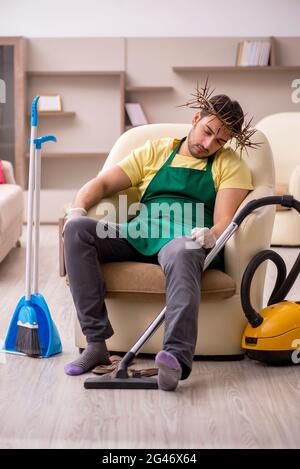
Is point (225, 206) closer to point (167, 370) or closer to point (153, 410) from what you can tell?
point (167, 370)

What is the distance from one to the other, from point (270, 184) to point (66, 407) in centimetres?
121

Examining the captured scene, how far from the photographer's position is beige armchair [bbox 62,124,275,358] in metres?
2.78

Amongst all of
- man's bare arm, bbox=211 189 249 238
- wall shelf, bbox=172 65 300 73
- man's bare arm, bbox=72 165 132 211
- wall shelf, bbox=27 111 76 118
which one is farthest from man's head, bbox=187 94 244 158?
wall shelf, bbox=27 111 76 118

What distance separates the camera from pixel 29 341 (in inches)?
116

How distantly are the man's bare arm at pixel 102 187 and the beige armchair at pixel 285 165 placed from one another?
105 inches

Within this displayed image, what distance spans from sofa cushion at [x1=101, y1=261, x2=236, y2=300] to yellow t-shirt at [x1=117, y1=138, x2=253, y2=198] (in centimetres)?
38

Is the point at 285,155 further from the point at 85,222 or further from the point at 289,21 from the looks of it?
the point at 85,222

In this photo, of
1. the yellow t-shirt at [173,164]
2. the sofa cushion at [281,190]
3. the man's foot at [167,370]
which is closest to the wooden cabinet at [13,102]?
the sofa cushion at [281,190]

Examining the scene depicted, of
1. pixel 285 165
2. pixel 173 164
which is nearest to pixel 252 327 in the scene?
pixel 173 164

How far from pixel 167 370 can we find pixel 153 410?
0.17 metres

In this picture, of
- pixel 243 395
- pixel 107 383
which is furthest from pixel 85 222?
pixel 243 395

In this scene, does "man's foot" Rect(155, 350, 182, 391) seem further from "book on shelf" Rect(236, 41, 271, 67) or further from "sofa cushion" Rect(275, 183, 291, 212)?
"book on shelf" Rect(236, 41, 271, 67)

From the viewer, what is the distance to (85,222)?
2.80 metres
